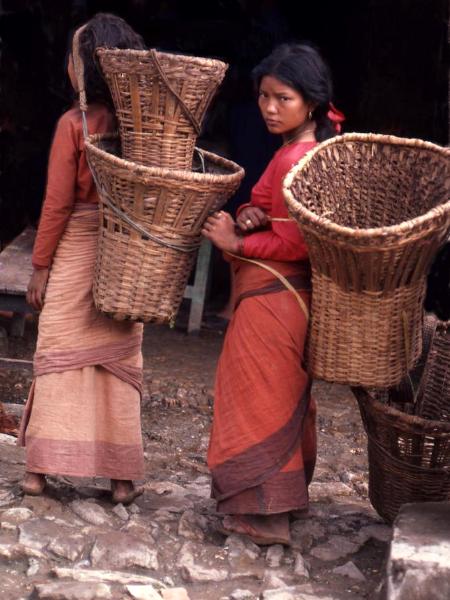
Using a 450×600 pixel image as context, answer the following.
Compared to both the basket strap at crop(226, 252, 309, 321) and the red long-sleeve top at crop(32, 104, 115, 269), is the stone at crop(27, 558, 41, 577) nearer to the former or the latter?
the red long-sleeve top at crop(32, 104, 115, 269)

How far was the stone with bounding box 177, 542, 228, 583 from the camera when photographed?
4117 mm

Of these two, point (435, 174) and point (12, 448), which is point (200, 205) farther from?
point (12, 448)

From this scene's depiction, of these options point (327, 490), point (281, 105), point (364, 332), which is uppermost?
point (281, 105)

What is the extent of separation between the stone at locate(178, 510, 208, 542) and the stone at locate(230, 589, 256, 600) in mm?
454

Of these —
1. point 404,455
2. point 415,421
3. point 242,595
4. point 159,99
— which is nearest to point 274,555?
Answer: point 242,595

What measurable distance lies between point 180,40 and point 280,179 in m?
4.84

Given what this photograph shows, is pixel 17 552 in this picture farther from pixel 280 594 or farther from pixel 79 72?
pixel 79 72

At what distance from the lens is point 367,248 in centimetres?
364

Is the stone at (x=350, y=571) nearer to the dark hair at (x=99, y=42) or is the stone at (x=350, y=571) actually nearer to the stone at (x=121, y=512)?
the stone at (x=121, y=512)

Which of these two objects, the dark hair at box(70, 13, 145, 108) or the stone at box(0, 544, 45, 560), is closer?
the stone at box(0, 544, 45, 560)

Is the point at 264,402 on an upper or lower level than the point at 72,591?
upper

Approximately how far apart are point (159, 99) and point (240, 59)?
179 inches

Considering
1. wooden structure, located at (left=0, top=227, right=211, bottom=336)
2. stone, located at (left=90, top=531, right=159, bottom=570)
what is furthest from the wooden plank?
stone, located at (left=90, top=531, right=159, bottom=570)

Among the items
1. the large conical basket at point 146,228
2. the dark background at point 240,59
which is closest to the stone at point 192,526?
the large conical basket at point 146,228
